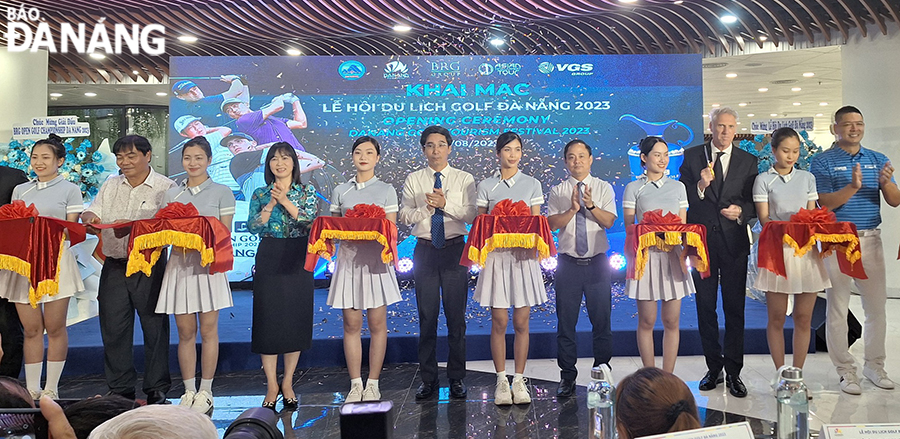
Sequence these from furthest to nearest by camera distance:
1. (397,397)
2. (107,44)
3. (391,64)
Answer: (107,44), (391,64), (397,397)

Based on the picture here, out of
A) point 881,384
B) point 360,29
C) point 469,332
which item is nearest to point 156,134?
point 360,29

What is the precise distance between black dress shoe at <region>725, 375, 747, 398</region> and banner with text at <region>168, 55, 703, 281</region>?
3287 mm

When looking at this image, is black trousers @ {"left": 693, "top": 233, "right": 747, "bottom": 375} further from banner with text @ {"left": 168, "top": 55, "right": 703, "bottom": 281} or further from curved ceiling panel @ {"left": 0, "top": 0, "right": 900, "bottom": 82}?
curved ceiling panel @ {"left": 0, "top": 0, "right": 900, "bottom": 82}

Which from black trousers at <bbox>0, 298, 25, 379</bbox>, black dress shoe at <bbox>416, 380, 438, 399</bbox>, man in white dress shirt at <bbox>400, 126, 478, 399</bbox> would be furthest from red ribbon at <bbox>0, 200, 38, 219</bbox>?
black dress shoe at <bbox>416, 380, 438, 399</bbox>

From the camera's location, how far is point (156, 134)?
13.8 m

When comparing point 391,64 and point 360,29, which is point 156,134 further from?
point 391,64

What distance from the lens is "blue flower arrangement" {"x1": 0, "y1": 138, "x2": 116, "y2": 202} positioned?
19.3 feet

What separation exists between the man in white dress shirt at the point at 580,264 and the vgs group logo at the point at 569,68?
131 inches

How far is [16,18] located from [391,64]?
4636 mm

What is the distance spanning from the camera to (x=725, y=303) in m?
4.16

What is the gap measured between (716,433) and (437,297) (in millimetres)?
2782

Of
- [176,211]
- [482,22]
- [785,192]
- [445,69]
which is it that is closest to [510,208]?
[785,192]

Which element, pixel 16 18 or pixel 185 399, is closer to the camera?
pixel 185 399

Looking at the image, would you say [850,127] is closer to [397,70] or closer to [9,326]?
[397,70]
